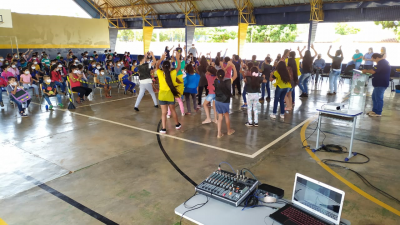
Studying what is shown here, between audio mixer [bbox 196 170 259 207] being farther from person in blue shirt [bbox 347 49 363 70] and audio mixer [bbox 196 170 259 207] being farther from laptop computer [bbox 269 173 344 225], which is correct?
person in blue shirt [bbox 347 49 363 70]

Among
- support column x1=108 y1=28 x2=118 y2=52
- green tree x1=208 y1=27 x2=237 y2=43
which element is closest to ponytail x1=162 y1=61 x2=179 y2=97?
support column x1=108 y1=28 x2=118 y2=52

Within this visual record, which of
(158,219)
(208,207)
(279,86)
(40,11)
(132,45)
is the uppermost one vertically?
(40,11)

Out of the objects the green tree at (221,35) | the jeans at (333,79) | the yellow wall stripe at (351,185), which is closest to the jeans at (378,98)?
the jeans at (333,79)

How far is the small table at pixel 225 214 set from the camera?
234 centimetres

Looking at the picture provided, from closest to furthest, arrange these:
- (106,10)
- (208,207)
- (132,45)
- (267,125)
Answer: (208,207) → (267,125) → (106,10) → (132,45)

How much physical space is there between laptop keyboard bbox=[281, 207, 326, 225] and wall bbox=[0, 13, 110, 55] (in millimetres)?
23095

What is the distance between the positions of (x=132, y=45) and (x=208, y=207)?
33801mm

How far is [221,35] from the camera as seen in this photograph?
116ft

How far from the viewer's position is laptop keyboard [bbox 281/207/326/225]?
7.50 ft

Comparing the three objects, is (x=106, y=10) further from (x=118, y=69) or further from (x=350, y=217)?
(x=350, y=217)

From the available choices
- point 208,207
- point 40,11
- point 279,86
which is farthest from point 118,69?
point 40,11

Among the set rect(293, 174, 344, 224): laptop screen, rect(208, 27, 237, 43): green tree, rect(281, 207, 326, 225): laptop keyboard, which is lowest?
rect(281, 207, 326, 225): laptop keyboard

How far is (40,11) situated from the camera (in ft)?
77.7

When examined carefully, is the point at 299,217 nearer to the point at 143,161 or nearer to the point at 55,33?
the point at 143,161
